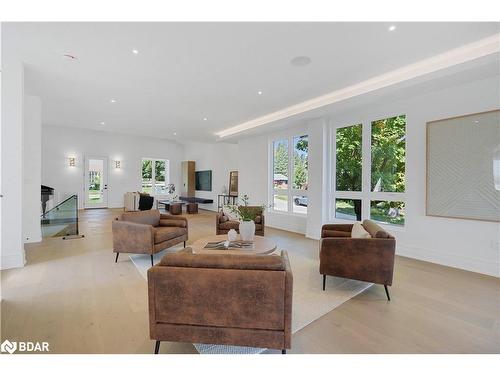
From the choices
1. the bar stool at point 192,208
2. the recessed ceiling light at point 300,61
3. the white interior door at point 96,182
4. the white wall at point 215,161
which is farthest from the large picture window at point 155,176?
the recessed ceiling light at point 300,61

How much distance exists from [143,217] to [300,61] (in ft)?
11.4

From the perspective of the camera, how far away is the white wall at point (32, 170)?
4.84 m

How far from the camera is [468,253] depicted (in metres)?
3.71

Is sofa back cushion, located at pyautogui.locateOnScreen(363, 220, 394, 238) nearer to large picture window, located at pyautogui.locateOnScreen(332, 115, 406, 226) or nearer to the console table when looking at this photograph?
large picture window, located at pyautogui.locateOnScreen(332, 115, 406, 226)

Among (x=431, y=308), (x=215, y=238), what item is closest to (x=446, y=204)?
(x=431, y=308)

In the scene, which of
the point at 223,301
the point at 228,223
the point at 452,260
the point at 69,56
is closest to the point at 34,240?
the point at 69,56

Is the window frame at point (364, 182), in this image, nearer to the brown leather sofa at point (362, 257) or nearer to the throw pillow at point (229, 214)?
the brown leather sofa at point (362, 257)

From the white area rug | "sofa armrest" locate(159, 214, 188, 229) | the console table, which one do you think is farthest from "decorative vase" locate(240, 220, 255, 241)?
the console table

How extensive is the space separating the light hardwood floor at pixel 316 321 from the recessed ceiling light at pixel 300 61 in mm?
3052

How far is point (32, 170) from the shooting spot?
4.94 metres

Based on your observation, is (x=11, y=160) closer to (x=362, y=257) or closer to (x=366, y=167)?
(x=362, y=257)

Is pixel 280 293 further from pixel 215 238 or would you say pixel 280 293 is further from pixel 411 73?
pixel 411 73
